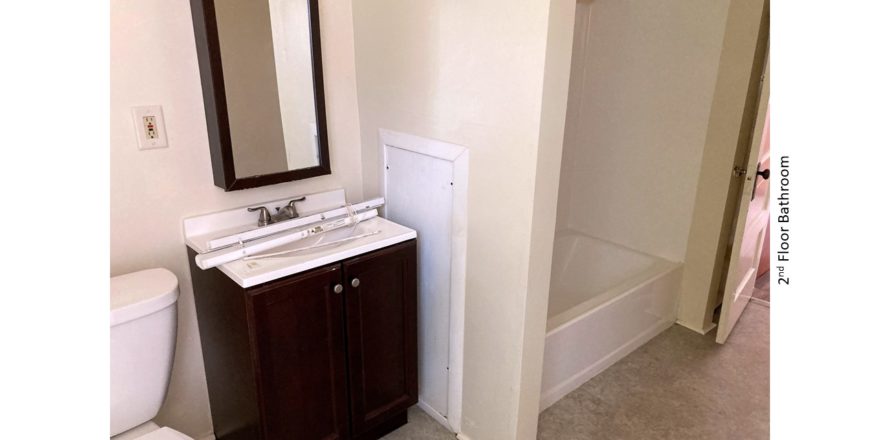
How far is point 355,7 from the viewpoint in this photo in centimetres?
179

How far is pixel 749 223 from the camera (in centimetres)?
241

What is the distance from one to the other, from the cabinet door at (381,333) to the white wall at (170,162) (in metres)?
0.48

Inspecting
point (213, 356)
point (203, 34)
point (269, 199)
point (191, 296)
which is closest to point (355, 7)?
point (203, 34)

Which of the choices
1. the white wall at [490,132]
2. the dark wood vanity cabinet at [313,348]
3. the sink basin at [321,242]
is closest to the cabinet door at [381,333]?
the dark wood vanity cabinet at [313,348]

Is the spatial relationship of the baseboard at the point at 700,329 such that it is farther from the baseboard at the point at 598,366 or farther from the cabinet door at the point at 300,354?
the cabinet door at the point at 300,354

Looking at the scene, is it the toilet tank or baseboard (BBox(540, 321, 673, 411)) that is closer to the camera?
the toilet tank

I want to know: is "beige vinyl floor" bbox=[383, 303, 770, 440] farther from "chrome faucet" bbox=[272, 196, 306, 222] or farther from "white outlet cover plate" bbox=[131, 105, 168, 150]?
"white outlet cover plate" bbox=[131, 105, 168, 150]

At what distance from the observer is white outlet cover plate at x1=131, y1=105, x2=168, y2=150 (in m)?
1.41

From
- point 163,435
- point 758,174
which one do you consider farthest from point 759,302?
point 163,435

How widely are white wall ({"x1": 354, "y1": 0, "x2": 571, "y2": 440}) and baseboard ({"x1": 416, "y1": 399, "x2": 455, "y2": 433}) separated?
0.37 feet

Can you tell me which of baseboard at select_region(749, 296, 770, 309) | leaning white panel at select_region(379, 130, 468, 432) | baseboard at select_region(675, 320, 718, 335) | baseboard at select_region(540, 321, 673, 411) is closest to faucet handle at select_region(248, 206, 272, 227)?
leaning white panel at select_region(379, 130, 468, 432)

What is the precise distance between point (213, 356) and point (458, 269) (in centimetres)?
88
